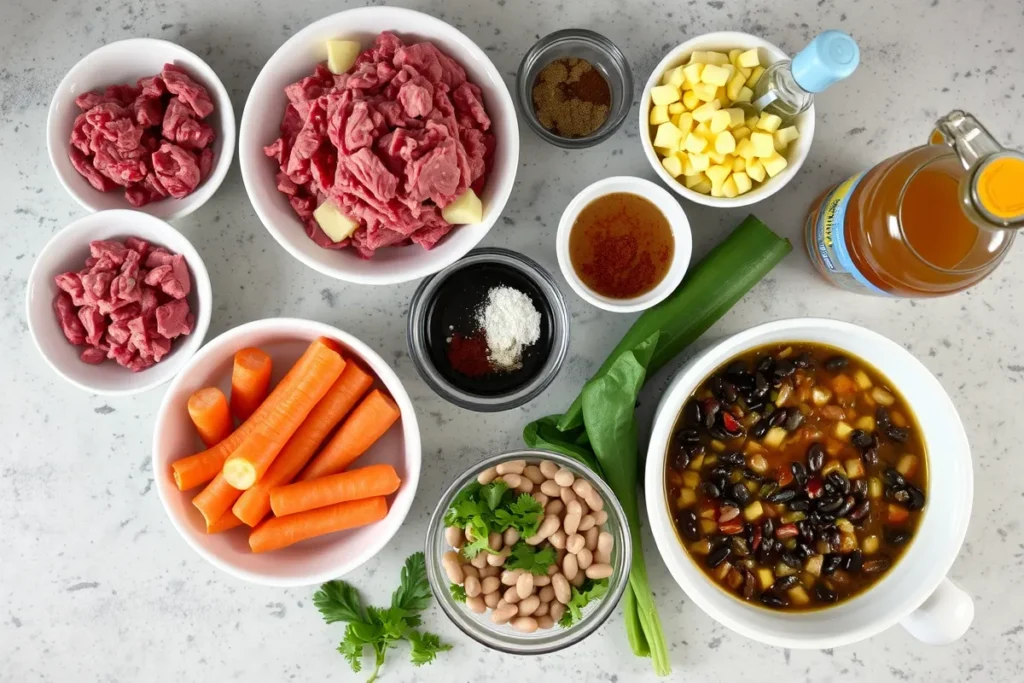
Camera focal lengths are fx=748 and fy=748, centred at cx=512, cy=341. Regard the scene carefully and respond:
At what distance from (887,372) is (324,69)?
58.5 inches

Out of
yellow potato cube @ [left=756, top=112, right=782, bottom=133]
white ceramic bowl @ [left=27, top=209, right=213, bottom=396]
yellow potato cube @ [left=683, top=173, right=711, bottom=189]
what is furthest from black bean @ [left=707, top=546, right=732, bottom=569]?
white ceramic bowl @ [left=27, top=209, right=213, bottom=396]

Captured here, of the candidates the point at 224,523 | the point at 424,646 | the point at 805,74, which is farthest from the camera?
the point at 424,646

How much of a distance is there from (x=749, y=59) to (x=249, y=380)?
4.60ft

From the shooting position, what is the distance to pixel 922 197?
159 centimetres

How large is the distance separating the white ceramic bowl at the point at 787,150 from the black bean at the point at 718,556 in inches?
31.9

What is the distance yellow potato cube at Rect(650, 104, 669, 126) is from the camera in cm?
177

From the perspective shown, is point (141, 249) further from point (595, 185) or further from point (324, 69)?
point (595, 185)

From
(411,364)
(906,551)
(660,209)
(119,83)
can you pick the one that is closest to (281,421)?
(411,364)

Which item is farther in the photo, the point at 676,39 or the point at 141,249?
the point at 676,39

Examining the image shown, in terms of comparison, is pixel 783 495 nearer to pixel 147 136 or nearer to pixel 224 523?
pixel 224 523

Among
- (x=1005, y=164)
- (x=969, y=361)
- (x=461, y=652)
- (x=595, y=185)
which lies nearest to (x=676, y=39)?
(x=595, y=185)

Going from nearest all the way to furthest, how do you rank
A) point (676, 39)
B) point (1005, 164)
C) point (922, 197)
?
1. point (1005, 164)
2. point (922, 197)
3. point (676, 39)

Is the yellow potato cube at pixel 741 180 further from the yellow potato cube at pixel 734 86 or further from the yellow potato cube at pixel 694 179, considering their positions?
the yellow potato cube at pixel 734 86

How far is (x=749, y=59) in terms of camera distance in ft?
5.72
